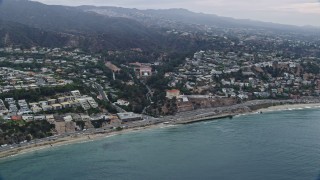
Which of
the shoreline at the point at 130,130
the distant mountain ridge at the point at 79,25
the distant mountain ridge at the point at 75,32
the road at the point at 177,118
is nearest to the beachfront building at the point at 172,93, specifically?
the road at the point at 177,118

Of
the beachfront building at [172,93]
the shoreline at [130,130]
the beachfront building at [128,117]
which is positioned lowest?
the shoreline at [130,130]

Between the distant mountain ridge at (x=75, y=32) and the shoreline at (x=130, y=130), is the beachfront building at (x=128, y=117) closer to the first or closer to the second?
the shoreline at (x=130, y=130)

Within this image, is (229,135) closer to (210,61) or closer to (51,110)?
(51,110)

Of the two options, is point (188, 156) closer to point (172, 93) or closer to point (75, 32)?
point (172, 93)

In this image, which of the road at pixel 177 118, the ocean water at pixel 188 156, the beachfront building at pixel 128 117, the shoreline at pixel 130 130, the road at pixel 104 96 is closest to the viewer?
the ocean water at pixel 188 156

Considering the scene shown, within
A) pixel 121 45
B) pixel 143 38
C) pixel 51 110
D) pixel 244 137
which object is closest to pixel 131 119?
pixel 51 110

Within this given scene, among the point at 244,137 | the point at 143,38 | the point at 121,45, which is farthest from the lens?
the point at 143,38

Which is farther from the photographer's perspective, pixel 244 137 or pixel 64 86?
pixel 64 86

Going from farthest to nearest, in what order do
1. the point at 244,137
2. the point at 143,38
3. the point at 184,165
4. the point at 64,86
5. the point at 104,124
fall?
the point at 143,38
the point at 64,86
the point at 104,124
the point at 244,137
the point at 184,165
